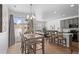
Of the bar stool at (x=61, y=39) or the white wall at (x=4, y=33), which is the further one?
the bar stool at (x=61, y=39)

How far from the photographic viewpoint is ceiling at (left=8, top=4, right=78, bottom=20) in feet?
5.80

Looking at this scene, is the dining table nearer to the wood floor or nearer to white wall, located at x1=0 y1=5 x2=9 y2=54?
the wood floor

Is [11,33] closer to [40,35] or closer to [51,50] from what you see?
[40,35]

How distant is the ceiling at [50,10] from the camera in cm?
177

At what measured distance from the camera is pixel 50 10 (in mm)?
1812

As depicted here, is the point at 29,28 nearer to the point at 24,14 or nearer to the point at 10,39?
the point at 24,14

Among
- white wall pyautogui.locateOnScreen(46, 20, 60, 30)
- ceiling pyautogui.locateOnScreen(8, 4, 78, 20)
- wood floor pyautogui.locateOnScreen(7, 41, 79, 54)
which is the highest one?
ceiling pyautogui.locateOnScreen(8, 4, 78, 20)

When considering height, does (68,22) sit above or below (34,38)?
above

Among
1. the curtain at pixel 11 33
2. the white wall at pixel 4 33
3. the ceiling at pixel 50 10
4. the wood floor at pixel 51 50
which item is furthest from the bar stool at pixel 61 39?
the white wall at pixel 4 33

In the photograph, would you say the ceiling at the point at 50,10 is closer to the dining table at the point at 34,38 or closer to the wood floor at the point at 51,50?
the dining table at the point at 34,38

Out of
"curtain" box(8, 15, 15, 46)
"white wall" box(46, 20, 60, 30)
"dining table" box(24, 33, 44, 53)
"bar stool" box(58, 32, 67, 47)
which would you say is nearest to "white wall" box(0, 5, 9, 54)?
"curtain" box(8, 15, 15, 46)

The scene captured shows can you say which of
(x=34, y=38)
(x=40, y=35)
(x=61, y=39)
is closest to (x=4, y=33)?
(x=34, y=38)
